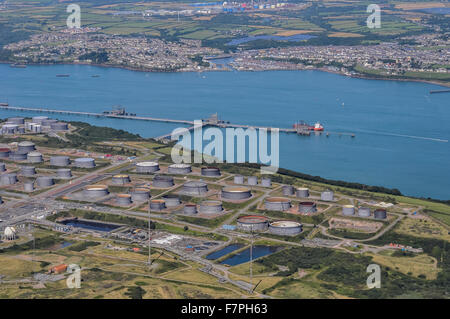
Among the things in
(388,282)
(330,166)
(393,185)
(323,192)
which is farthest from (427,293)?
(330,166)

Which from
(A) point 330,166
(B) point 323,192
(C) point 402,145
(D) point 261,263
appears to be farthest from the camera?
(C) point 402,145

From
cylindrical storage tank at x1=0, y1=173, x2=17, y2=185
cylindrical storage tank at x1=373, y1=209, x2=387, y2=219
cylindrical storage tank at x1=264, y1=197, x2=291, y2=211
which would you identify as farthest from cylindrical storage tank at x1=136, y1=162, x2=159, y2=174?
cylindrical storage tank at x1=373, y1=209, x2=387, y2=219

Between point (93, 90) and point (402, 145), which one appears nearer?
point (402, 145)

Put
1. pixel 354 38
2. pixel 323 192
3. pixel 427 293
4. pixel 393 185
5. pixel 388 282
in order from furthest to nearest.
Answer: pixel 354 38 < pixel 393 185 < pixel 323 192 < pixel 388 282 < pixel 427 293

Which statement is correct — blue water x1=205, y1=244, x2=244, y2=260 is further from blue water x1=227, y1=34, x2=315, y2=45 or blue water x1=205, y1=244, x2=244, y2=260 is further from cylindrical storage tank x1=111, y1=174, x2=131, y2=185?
blue water x1=227, y1=34, x2=315, y2=45

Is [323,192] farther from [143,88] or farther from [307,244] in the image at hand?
[143,88]

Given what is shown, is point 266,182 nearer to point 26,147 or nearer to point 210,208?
point 210,208
